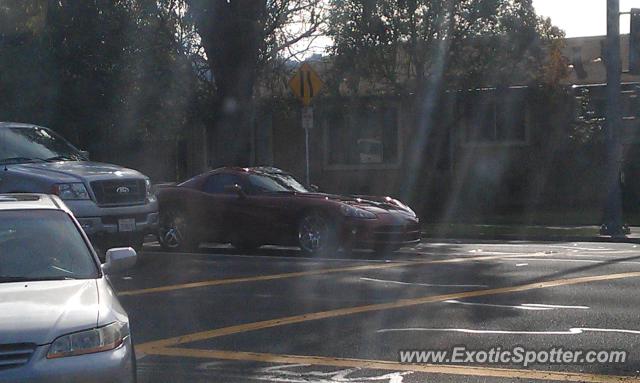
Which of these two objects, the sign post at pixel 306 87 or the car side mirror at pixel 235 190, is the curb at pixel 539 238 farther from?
the car side mirror at pixel 235 190

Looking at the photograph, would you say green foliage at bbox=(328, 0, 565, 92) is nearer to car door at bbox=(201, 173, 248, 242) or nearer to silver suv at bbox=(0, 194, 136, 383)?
car door at bbox=(201, 173, 248, 242)

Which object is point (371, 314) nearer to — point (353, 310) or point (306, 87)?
point (353, 310)

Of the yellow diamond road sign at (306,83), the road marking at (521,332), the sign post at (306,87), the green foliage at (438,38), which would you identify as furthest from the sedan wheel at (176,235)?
the green foliage at (438,38)

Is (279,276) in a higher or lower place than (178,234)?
lower

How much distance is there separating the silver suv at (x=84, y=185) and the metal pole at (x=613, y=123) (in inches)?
396

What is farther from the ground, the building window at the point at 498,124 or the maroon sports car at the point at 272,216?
the building window at the point at 498,124

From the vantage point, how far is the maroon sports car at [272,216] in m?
15.4

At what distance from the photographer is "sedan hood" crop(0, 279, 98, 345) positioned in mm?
5543

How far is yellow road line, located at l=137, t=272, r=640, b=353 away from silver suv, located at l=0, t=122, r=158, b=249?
5.16 m

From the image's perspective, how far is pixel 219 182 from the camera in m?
17.1

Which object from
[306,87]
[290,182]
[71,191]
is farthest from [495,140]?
[71,191]

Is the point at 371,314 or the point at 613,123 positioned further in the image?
the point at 613,123

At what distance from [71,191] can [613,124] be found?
39.6ft

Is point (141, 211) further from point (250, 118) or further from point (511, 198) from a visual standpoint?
point (511, 198)
